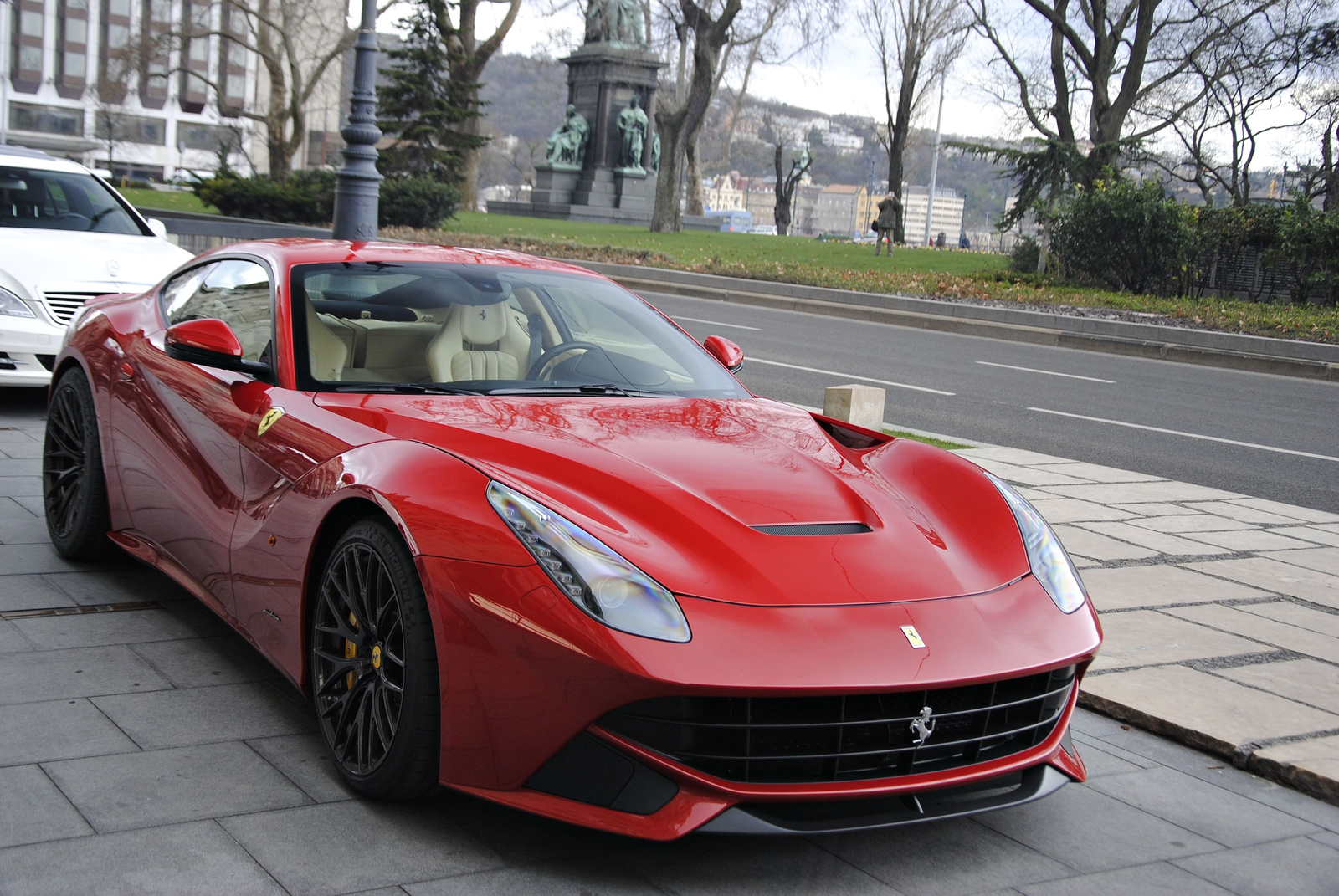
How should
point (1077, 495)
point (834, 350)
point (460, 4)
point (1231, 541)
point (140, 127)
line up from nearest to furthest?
point (1231, 541) → point (1077, 495) → point (834, 350) → point (460, 4) → point (140, 127)

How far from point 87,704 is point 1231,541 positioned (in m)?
5.24

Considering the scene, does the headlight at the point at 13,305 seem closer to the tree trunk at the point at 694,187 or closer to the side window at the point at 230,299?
the side window at the point at 230,299

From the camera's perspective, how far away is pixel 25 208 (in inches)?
340

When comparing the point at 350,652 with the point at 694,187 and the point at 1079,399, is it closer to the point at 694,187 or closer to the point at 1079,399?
the point at 1079,399


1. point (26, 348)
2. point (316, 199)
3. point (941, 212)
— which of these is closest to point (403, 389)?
point (26, 348)

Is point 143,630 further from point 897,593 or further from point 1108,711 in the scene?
point 1108,711

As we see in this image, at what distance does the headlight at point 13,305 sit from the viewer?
7.46 m

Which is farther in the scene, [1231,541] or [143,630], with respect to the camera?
[1231,541]

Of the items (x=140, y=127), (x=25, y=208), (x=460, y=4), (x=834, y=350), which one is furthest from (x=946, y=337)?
(x=140, y=127)

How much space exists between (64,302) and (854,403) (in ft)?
15.7

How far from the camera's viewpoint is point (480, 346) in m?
4.02

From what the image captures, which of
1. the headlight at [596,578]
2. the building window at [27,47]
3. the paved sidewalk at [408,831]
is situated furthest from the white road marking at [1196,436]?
the building window at [27,47]

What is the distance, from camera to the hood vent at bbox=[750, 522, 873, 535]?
2.95 meters

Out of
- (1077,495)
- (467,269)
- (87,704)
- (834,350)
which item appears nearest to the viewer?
(87,704)
